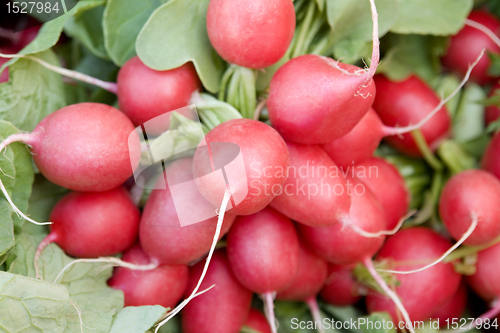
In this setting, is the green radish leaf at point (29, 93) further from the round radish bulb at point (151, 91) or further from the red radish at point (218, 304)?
the red radish at point (218, 304)

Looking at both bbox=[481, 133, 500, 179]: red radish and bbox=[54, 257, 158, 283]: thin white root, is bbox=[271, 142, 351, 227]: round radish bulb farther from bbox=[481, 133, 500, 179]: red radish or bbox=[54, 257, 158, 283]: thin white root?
bbox=[481, 133, 500, 179]: red radish

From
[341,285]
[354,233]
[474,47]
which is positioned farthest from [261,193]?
[474,47]

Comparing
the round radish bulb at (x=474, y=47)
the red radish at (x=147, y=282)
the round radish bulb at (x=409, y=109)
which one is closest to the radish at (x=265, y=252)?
the red radish at (x=147, y=282)

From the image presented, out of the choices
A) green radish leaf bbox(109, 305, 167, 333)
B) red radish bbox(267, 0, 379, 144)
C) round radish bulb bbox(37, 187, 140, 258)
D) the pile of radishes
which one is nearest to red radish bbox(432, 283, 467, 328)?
→ the pile of radishes

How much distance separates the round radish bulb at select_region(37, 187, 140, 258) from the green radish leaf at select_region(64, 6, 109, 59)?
16.5 inches

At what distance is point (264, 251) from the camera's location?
830 mm

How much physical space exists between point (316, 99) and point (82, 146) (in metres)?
0.46

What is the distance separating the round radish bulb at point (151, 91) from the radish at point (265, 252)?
281 millimetres

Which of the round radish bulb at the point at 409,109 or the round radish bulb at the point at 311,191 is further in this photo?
the round radish bulb at the point at 409,109

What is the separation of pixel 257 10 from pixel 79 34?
53 cm

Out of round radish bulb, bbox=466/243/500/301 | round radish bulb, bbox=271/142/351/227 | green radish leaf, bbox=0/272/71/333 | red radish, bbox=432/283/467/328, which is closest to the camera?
green radish leaf, bbox=0/272/71/333

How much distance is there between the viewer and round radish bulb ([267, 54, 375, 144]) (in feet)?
2.34

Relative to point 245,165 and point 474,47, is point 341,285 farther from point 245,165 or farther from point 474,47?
point 474,47

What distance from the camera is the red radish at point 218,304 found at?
0.91 meters
